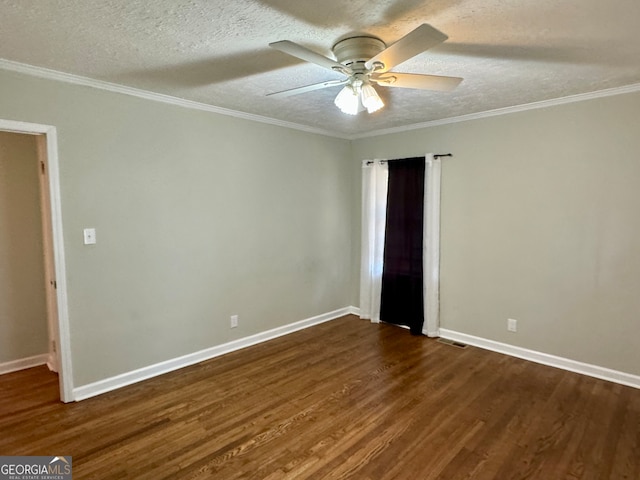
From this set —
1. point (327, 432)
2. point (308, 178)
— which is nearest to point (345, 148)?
point (308, 178)

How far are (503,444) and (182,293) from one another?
8.97 ft

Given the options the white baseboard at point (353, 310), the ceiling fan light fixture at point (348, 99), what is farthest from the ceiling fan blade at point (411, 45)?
the white baseboard at point (353, 310)

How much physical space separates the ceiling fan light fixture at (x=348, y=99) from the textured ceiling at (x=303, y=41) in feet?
0.87

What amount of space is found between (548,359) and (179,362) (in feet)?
11.2

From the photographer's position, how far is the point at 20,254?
11.0 ft

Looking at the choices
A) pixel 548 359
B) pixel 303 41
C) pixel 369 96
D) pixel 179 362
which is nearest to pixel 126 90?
pixel 303 41

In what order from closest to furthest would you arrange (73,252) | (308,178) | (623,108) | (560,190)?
(73,252)
(623,108)
(560,190)
(308,178)

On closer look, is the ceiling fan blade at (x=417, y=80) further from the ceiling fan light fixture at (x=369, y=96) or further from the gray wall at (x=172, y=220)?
the gray wall at (x=172, y=220)

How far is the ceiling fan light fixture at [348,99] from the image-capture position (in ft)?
6.95

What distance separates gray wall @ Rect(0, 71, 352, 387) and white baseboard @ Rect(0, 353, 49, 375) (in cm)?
107

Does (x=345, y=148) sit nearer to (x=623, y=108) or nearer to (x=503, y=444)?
(x=623, y=108)

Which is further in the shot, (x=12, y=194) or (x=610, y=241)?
(x=12, y=194)

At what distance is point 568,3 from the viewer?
1614 millimetres

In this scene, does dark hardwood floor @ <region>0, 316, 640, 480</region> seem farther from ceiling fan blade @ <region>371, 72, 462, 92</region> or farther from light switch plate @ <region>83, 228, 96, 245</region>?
ceiling fan blade @ <region>371, 72, 462, 92</region>
